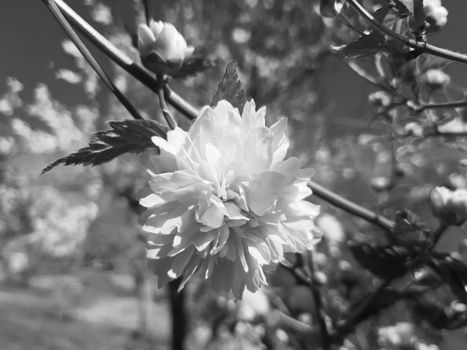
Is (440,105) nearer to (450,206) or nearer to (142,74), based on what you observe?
(450,206)

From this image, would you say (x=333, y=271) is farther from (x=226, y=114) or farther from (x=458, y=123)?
(x=226, y=114)

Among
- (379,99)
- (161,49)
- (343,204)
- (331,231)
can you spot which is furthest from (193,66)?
(331,231)

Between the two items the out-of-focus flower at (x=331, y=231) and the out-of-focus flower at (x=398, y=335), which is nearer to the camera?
the out-of-focus flower at (x=398, y=335)

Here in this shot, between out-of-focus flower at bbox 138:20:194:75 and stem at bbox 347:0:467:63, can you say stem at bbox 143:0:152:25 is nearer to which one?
out-of-focus flower at bbox 138:20:194:75

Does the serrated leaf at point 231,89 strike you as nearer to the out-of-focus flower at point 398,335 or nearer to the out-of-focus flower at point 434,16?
the out-of-focus flower at point 434,16

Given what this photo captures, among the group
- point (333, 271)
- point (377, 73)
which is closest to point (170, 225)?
point (377, 73)

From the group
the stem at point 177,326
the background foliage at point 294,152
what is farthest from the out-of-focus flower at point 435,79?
the stem at point 177,326

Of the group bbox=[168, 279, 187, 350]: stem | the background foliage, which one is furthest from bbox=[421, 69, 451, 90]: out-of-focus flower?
bbox=[168, 279, 187, 350]: stem
